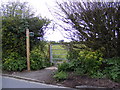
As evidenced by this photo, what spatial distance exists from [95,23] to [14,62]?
3.83 meters

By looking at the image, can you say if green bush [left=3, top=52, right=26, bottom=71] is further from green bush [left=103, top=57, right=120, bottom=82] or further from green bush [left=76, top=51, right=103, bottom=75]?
green bush [left=103, top=57, right=120, bottom=82]

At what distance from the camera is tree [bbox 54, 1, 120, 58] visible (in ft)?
14.4

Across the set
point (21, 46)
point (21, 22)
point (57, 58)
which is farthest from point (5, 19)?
point (57, 58)

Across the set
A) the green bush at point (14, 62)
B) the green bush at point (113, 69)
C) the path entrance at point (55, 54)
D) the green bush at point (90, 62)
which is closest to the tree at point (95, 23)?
the green bush at point (113, 69)

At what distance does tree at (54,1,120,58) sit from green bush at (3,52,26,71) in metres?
2.49

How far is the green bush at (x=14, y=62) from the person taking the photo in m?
5.71

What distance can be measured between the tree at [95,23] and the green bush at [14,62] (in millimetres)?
2487

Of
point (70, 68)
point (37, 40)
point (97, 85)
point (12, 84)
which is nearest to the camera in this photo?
point (97, 85)

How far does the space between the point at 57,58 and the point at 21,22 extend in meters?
2.53

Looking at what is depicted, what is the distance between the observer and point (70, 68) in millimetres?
4973

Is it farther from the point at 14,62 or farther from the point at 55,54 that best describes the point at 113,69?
the point at 14,62

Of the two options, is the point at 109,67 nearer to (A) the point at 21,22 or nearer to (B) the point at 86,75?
(B) the point at 86,75

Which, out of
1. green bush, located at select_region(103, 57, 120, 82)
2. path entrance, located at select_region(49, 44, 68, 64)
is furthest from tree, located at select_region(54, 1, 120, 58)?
path entrance, located at select_region(49, 44, 68, 64)

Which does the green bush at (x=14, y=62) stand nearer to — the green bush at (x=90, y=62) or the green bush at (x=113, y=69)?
the green bush at (x=90, y=62)
